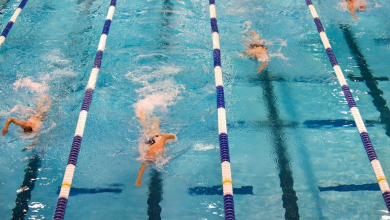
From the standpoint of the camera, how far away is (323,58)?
18.4ft

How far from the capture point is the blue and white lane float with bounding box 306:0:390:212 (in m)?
3.47

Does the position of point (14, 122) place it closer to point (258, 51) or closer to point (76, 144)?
point (76, 144)

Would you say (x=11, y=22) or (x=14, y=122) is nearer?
(x=14, y=122)

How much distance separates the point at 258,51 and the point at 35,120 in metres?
3.13

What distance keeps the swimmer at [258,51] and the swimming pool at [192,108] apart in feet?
0.35

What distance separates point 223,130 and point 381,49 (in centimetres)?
313

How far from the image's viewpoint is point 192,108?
4.80 meters

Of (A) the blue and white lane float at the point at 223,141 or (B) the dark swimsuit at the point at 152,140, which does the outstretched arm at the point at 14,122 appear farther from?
(A) the blue and white lane float at the point at 223,141

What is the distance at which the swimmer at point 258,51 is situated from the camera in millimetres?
5543

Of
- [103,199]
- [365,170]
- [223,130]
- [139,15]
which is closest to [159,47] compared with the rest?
[139,15]

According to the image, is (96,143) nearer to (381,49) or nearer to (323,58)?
(323,58)

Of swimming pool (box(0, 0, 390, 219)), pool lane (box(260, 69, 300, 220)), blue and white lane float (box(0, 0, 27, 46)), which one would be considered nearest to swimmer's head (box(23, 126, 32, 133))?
swimming pool (box(0, 0, 390, 219))

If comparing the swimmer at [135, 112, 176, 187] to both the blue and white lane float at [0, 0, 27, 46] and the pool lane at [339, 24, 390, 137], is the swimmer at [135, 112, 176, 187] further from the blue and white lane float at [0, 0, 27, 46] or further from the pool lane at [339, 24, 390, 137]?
the blue and white lane float at [0, 0, 27, 46]

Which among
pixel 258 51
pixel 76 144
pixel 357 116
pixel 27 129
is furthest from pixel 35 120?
pixel 357 116
